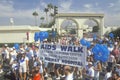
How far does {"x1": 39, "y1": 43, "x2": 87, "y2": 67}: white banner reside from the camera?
38.3 ft

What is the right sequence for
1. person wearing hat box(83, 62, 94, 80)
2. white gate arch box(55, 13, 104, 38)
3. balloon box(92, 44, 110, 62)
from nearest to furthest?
1. person wearing hat box(83, 62, 94, 80)
2. balloon box(92, 44, 110, 62)
3. white gate arch box(55, 13, 104, 38)

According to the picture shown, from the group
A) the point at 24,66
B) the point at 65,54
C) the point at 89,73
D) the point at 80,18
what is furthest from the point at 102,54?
the point at 80,18

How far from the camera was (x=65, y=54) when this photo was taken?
41.1 ft

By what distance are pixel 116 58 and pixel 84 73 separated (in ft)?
15.4

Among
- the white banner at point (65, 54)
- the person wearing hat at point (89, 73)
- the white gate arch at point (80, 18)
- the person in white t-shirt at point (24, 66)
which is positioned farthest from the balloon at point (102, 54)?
the white gate arch at point (80, 18)

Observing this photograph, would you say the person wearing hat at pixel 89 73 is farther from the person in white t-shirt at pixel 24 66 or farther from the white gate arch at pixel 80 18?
A: the white gate arch at pixel 80 18

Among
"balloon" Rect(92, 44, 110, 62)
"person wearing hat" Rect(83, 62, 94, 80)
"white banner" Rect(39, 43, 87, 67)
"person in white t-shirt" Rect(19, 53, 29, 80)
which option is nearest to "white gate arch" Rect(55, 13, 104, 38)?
"person in white t-shirt" Rect(19, 53, 29, 80)

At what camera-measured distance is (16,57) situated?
1952 cm

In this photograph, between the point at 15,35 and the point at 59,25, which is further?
the point at 59,25

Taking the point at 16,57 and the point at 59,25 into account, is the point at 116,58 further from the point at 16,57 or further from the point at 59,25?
the point at 59,25

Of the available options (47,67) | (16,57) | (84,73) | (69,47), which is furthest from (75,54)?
(16,57)

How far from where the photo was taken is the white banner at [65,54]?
11.7m

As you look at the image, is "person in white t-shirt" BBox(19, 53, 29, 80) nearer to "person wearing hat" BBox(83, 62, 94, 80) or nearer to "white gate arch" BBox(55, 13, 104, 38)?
"person wearing hat" BBox(83, 62, 94, 80)

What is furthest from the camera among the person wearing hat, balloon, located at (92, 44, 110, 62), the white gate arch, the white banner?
the white gate arch
